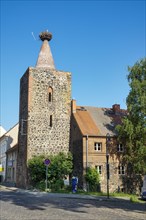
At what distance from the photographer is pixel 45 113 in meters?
38.0

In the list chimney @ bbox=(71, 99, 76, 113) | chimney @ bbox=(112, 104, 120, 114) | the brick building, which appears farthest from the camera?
chimney @ bbox=(112, 104, 120, 114)

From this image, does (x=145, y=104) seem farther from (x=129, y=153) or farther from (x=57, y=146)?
(x=57, y=146)

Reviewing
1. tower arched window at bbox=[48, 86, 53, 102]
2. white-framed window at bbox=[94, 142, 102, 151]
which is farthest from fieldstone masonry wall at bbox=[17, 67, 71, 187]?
white-framed window at bbox=[94, 142, 102, 151]

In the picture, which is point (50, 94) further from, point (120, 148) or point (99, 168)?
point (99, 168)

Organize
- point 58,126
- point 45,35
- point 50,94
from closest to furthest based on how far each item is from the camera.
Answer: point 58,126 → point 50,94 → point 45,35

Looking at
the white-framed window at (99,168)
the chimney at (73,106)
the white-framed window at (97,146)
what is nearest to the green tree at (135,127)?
the white-framed window at (97,146)

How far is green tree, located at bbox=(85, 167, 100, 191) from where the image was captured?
33.7 m

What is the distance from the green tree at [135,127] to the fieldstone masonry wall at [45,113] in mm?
7162

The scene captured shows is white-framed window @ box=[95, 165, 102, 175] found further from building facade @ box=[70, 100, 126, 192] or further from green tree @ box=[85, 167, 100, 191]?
green tree @ box=[85, 167, 100, 191]

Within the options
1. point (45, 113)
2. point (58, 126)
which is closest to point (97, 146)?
point (58, 126)

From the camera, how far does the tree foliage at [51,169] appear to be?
Result: 34.4 meters

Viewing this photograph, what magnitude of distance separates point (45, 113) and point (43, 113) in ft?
0.80

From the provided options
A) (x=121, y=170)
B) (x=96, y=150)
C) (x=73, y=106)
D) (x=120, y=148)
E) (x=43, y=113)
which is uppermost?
(x=73, y=106)

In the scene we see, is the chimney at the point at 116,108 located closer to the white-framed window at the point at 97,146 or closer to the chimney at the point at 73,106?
the chimney at the point at 73,106
